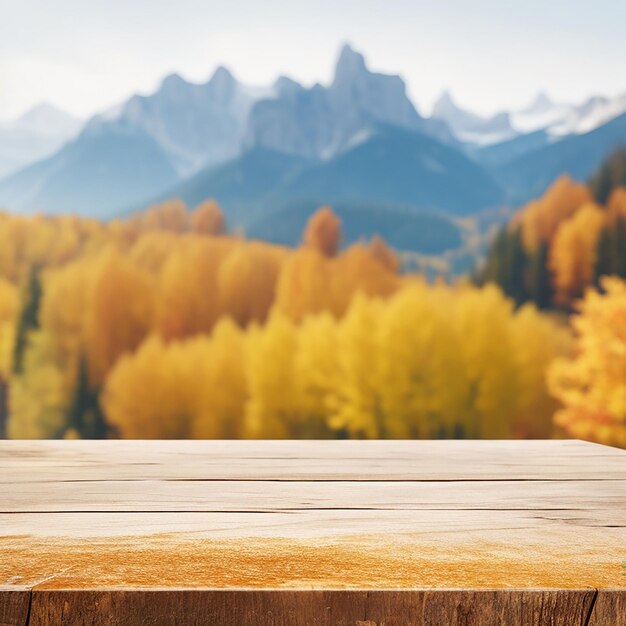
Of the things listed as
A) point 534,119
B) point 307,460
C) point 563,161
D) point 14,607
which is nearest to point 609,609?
point 14,607

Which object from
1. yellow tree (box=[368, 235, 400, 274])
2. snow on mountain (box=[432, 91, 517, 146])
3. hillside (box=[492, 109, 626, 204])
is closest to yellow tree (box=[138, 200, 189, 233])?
yellow tree (box=[368, 235, 400, 274])

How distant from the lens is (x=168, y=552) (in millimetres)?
545

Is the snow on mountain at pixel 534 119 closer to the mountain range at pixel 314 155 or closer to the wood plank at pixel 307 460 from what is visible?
the mountain range at pixel 314 155

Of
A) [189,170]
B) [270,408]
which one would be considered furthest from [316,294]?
[189,170]

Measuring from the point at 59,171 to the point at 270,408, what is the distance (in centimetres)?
172

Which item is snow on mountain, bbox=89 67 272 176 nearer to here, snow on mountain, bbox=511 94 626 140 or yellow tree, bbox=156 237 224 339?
yellow tree, bbox=156 237 224 339

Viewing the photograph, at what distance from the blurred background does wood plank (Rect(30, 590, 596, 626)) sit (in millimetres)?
3112

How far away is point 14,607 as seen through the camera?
0.45 metres

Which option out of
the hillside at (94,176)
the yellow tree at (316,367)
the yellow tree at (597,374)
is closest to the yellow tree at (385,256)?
the yellow tree at (316,367)

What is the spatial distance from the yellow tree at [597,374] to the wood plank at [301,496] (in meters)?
2.89

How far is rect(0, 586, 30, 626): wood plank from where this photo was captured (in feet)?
1.47

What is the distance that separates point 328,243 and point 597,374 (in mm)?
1386

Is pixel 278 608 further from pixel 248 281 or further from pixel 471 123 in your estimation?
pixel 471 123

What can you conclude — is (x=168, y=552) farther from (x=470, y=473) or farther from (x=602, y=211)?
(x=602, y=211)
